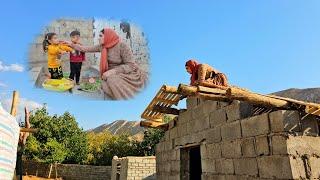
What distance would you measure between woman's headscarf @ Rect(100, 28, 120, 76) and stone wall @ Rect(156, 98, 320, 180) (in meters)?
A: 2.36

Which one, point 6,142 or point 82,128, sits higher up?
point 82,128

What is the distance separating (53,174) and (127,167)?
1514cm

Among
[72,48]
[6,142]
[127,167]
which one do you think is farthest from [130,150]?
[6,142]

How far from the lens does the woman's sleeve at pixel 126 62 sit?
8.09 metres

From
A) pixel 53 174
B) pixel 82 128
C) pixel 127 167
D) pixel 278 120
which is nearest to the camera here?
pixel 278 120

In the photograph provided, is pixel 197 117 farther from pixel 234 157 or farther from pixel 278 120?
pixel 278 120

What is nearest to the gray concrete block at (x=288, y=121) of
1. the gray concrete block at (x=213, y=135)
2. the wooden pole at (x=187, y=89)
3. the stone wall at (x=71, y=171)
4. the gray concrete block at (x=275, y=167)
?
the gray concrete block at (x=275, y=167)

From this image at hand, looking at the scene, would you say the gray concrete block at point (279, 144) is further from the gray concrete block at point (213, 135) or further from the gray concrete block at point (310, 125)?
the gray concrete block at point (213, 135)

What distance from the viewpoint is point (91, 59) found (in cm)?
884

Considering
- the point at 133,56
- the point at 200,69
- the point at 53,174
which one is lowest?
the point at 53,174

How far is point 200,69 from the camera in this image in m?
5.97

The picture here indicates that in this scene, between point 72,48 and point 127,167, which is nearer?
point 72,48

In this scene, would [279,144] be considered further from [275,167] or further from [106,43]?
[106,43]

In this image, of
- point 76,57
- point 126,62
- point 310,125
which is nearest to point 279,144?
point 310,125
